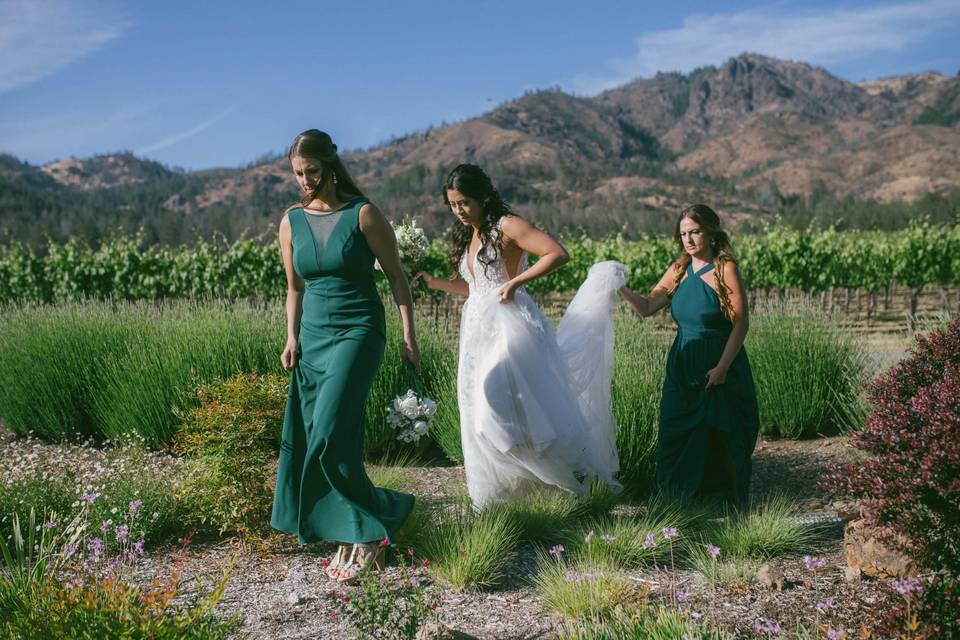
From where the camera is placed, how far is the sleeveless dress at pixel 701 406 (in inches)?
177

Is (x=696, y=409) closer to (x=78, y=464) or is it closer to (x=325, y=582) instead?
(x=325, y=582)

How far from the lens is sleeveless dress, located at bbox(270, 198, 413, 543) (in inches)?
139

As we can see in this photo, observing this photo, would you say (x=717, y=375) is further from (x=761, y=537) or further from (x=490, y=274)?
(x=490, y=274)

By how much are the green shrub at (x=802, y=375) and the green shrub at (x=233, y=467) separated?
4178 millimetres

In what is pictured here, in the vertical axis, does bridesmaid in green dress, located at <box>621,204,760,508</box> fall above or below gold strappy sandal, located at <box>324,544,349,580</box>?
A: above

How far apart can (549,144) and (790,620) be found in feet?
474

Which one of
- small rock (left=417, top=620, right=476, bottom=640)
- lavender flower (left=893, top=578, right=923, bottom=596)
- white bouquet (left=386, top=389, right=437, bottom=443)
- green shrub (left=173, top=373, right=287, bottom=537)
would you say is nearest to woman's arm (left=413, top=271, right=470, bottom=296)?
white bouquet (left=386, top=389, right=437, bottom=443)

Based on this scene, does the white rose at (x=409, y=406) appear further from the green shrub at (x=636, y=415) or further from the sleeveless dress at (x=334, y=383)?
the green shrub at (x=636, y=415)

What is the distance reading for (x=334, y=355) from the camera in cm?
355

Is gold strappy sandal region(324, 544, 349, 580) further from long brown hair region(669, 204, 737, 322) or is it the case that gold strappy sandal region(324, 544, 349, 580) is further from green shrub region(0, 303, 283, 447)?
green shrub region(0, 303, 283, 447)

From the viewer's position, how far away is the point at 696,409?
455 cm

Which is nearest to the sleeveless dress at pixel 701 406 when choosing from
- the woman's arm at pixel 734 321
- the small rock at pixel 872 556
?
the woman's arm at pixel 734 321

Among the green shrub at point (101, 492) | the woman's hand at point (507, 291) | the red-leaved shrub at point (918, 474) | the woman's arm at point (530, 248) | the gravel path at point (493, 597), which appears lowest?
the gravel path at point (493, 597)

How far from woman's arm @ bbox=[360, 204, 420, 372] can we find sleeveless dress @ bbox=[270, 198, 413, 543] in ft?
0.14
